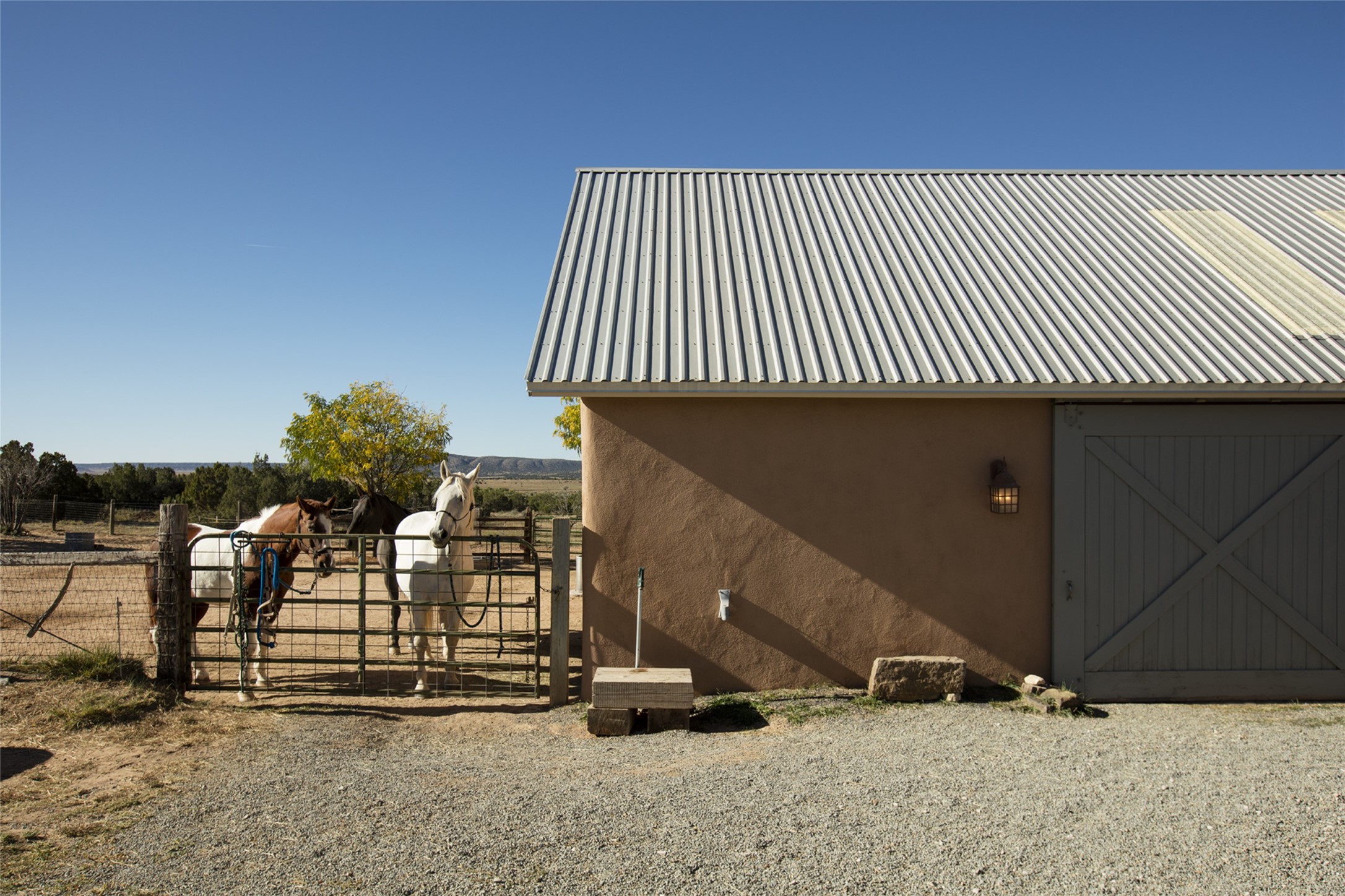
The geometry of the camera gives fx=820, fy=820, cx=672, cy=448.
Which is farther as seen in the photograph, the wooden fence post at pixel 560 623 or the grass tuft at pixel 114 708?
the wooden fence post at pixel 560 623

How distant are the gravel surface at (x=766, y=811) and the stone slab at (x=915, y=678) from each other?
30 centimetres

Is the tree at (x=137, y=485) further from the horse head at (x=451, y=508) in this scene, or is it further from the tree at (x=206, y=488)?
the horse head at (x=451, y=508)

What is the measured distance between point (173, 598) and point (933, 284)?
27.5ft

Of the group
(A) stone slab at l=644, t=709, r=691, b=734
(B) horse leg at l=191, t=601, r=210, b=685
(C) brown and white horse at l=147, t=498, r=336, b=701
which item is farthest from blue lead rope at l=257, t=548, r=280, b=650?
(A) stone slab at l=644, t=709, r=691, b=734

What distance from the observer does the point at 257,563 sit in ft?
26.3

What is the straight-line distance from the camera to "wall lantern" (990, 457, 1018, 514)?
7355 mm

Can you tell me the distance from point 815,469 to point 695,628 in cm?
181

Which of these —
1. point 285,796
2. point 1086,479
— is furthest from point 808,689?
point 285,796

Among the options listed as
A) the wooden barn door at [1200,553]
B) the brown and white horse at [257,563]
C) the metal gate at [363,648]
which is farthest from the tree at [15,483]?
the wooden barn door at [1200,553]

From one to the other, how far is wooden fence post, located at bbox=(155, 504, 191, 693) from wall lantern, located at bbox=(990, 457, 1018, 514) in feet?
23.9

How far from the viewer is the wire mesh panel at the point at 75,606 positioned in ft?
25.3

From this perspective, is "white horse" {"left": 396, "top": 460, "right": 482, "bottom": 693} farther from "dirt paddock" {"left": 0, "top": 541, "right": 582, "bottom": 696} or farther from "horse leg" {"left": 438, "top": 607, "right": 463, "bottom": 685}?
"dirt paddock" {"left": 0, "top": 541, "right": 582, "bottom": 696}

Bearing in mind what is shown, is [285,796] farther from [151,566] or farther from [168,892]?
[151,566]

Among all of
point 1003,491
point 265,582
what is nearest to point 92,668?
point 265,582
